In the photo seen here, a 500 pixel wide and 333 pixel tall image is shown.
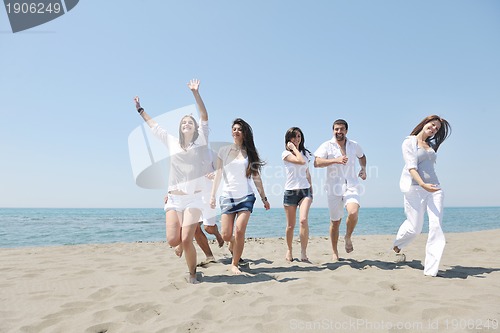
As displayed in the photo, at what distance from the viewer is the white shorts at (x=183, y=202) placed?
163 inches

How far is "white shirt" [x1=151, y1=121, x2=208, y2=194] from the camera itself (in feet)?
13.8

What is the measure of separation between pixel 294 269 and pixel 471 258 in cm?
339

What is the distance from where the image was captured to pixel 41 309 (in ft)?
10.4

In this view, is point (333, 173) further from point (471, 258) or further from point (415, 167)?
point (471, 258)

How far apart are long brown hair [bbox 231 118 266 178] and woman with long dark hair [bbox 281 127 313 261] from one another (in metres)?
0.87

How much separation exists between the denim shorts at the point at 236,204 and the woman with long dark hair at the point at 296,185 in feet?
3.73

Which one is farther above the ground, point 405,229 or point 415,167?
point 415,167

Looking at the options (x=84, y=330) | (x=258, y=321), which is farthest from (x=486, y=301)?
(x=84, y=330)

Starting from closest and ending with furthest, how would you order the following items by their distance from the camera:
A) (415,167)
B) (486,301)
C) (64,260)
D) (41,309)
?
1. (486,301)
2. (41,309)
3. (415,167)
4. (64,260)

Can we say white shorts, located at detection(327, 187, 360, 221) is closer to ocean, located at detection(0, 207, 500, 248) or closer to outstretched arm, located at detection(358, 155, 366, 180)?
outstretched arm, located at detection(358, 155, 366, 180)

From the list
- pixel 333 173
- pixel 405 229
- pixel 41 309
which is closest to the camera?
pixel 41 309

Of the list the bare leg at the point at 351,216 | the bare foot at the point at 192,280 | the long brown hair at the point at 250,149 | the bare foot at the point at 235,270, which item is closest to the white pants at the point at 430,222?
the bare leg at the point at 351,216

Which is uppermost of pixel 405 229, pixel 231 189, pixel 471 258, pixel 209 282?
pixel 231 189

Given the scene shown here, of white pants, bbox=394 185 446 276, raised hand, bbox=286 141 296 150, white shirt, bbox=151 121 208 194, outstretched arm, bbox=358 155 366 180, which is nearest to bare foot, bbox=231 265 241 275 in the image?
white shirt, bbox=151 121 208 194
